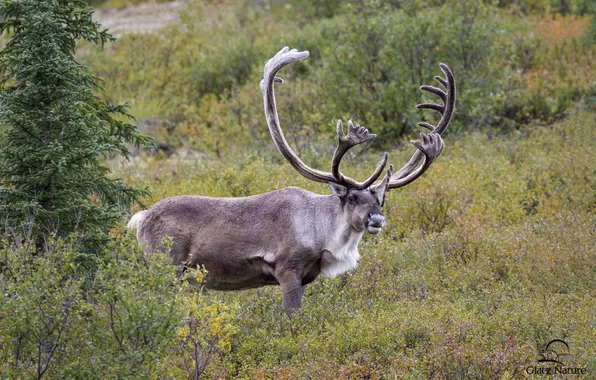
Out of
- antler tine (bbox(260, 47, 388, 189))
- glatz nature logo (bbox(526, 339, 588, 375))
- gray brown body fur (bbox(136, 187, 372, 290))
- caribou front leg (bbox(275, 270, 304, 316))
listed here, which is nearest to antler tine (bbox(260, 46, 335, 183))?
antler tine (bbox(260, 47, 388, 189))

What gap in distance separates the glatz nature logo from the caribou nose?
195 cm

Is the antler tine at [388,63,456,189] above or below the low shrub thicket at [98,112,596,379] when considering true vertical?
above

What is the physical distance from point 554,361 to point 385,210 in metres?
5.60

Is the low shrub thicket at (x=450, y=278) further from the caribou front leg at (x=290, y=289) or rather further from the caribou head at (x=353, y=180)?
the caribou head at (x=353, y=180)

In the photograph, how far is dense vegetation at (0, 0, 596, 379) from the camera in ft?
23.6

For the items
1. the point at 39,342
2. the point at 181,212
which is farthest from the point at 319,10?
the point at 39,342

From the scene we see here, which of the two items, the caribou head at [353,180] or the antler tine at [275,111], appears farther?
the antler tine at [275,111]

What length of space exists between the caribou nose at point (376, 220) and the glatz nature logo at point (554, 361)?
1.95 metres

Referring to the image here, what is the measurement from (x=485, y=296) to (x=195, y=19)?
18.1 m

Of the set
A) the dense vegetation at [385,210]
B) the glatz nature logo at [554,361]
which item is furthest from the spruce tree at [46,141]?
the glatz nature logo at [554,361]

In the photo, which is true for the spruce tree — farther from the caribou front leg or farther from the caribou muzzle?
the caribou muzzle

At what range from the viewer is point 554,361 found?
26.3 ft

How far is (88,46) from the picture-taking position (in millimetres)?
26344

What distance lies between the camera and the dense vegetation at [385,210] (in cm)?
719
